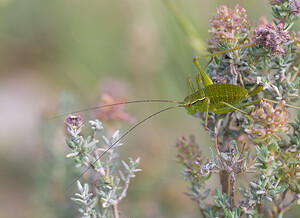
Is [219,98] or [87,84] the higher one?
[87,84]

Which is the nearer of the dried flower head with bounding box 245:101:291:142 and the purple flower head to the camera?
the dried flower head with bounding box 245:101:291:142

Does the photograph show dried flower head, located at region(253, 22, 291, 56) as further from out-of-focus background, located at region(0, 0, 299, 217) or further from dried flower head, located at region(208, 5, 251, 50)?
out-of-focus background, located at region(0, 0, 299, 217)

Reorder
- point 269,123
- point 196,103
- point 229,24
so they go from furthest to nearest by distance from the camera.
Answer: point 196,103, point 229,24, point 269,123

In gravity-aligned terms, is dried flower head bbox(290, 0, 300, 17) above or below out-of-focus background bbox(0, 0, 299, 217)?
below

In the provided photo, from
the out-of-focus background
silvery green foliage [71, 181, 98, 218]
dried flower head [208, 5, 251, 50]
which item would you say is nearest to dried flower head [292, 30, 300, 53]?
dried flower head [208, 5, 251, 50]

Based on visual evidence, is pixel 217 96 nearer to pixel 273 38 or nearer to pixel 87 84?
pixel 273 38

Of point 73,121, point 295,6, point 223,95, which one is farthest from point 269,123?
point 73,121
